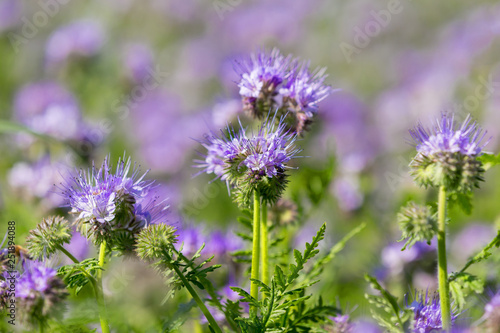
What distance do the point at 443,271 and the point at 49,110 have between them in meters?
4.55

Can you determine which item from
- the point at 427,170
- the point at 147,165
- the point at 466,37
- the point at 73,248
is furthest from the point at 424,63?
the point at 427,170

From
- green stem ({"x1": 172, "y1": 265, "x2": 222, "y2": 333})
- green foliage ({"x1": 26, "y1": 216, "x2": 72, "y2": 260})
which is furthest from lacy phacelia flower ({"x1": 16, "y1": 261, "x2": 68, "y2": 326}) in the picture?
green stem ({"x1": 172, "y1": 265, "x2": 222, "y2": 333})

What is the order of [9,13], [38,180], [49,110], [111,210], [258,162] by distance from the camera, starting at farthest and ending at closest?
[9,13] → [49,110] → [38,180] → [258,162] → [111,210]

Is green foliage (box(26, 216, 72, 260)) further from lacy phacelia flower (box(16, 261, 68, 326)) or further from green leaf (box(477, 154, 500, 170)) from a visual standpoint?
green leaf (box(477, 154, 500, 170))

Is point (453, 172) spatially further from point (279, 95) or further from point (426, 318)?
point (279, 95)

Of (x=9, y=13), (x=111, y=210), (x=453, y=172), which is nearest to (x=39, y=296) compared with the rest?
(x=111, y=210)

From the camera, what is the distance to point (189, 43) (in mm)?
12898

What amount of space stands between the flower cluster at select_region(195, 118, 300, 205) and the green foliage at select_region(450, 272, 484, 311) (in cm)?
76

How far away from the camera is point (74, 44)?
27.7ft

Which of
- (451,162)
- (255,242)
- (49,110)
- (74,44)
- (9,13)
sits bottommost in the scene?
(451,162)

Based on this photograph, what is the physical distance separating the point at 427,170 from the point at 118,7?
1178cm

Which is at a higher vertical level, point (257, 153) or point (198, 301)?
point (257, 153)

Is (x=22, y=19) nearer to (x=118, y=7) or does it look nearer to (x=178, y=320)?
(x=118, y=7)

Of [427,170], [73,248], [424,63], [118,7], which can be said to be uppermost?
[118,7]
